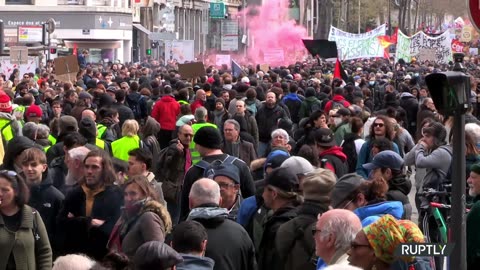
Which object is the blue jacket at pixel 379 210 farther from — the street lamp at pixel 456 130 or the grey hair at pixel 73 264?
the grey hair at pixel 73 264

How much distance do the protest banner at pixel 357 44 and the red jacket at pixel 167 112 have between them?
85.2ft

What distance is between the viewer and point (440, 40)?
149 ft

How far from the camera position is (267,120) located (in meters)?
18.8

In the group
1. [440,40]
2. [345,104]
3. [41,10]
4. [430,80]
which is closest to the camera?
[430,80]

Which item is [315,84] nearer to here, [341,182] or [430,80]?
[341,182]

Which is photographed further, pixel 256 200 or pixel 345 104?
pixel 345 104

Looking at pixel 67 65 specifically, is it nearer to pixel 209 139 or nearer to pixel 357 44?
pixel 209 139

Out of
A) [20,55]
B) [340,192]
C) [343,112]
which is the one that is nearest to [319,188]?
[340,192]

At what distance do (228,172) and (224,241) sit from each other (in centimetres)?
191

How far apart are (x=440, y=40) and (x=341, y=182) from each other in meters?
38.1

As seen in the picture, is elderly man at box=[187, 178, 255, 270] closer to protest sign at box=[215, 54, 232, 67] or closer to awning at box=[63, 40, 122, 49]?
protest sign at box=[215, 54, 232, 67]

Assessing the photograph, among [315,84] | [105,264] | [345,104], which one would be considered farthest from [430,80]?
[315,84]

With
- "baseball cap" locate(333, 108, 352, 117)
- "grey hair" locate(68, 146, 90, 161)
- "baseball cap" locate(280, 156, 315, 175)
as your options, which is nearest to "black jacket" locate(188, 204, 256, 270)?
"baseball cap" locate(280, 156, 315, 175)

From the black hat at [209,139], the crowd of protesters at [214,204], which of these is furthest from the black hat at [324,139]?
the black hat at [209,139]
